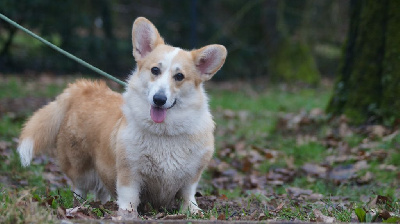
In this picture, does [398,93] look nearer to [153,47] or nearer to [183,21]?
[153,47]

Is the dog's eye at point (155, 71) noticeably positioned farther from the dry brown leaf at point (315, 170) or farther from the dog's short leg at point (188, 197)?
the dry brown leaf at point (315, 170)

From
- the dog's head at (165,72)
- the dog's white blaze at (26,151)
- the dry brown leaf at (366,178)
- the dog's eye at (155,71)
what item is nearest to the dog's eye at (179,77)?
the dog's head at (165,72)

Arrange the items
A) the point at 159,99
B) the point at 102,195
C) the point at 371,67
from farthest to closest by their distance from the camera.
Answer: the point at 371,67
the point at 102,195
the point at 159,99

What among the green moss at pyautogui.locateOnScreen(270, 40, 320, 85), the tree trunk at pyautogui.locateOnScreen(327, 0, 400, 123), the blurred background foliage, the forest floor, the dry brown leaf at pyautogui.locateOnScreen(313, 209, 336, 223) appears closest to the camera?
the dry brown leaf at pyautogui.locateOnScreen(313, 209, 336, 223)

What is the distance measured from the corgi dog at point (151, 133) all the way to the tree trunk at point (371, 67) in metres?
3.18

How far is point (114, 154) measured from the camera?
3.96 meters

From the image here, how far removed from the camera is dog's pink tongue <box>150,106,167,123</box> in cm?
377

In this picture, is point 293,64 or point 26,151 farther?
point 293,64

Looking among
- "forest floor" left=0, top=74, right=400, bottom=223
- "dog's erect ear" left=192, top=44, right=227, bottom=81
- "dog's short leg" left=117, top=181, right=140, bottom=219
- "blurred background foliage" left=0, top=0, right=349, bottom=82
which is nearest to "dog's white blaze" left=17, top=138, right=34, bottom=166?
"forest floor" left=0, top=74, right=400, bottom=223

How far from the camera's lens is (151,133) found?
3805mm

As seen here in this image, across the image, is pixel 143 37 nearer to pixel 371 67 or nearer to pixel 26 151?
pixel 26 151

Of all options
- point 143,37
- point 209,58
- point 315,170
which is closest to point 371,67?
point 315,170

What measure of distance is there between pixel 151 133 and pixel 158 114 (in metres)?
0.15

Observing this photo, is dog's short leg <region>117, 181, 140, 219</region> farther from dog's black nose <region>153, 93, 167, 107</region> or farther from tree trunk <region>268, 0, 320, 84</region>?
tree trunk <region>268, 0, 320, 84</region>
